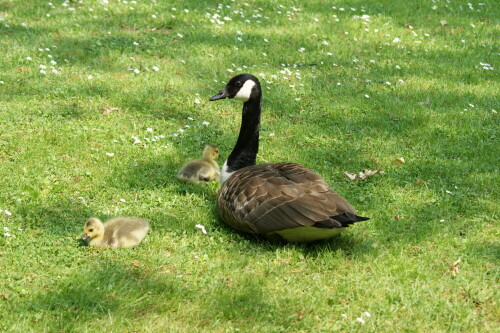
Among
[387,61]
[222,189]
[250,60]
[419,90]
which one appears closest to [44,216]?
[222,189]

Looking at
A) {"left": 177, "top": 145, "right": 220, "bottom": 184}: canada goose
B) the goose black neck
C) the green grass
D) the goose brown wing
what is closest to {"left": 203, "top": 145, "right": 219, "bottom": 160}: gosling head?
{"left": 177, "top": 145, "right": 220, "bottom": 184}: canada goose

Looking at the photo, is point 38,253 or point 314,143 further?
point 314,143

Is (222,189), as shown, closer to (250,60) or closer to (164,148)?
(164,148)

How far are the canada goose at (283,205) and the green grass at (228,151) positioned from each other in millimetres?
241

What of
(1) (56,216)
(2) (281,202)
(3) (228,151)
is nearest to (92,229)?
(1) (56,216)

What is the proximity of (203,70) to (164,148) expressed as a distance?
279 centimetres

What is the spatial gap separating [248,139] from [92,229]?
2043 mm

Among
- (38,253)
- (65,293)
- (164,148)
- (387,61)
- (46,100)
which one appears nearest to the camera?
(65,293)

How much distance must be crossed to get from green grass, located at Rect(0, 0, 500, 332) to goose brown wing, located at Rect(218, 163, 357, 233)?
0.99ft

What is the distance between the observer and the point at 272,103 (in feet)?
30.5

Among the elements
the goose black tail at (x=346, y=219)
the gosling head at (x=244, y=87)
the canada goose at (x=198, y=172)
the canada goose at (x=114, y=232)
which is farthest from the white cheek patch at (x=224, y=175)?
the goose black tail at (x=346, y=219)

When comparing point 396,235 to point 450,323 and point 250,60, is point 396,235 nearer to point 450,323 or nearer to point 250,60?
point 450,323

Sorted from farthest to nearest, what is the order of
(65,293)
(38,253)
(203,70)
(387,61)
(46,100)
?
(387,61), (203,70), (46,100), (38,253), (65,293)

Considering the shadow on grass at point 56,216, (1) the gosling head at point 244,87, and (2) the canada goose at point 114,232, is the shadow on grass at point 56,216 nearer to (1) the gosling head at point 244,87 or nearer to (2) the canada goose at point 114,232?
(2) the canada goose at point 114,232
